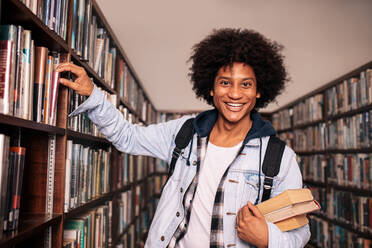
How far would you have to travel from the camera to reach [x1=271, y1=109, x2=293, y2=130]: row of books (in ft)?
15.5

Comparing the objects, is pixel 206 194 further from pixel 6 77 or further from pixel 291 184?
pixel 6 77

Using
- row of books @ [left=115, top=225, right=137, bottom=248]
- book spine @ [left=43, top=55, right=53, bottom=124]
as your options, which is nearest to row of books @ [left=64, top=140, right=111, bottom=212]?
book spine @ [left=43, top=55, right=53, bottom=124]

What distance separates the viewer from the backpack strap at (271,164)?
1294 mm

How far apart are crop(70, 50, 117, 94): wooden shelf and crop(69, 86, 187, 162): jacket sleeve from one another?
0.19m

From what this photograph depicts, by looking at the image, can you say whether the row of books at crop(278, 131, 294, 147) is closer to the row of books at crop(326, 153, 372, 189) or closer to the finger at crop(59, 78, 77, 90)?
the row of books at crop(326, 153, 372, 189)

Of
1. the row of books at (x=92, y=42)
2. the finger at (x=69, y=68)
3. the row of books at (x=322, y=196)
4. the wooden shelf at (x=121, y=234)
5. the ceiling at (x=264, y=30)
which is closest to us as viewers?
the finger at (x=69, y=68)

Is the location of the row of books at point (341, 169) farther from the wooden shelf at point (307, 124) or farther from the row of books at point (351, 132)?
the wooden shelf at point (307, 124)

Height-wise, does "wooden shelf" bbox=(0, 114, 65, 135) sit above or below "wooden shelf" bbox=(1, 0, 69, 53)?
below

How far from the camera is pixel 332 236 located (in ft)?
10.9

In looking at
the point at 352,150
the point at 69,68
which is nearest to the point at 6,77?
the point at 69,68

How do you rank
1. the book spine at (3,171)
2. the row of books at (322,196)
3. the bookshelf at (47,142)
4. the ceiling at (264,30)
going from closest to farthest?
the book spine at (3,171), the bookshelf at (47,142), the row of books at (322,196), the ceiling at (264,30)

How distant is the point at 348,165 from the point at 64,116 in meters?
2.63

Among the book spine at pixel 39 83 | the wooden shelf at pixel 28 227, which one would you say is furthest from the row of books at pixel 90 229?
the book spine at pixel 39 83

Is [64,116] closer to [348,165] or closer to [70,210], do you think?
[70,210]
